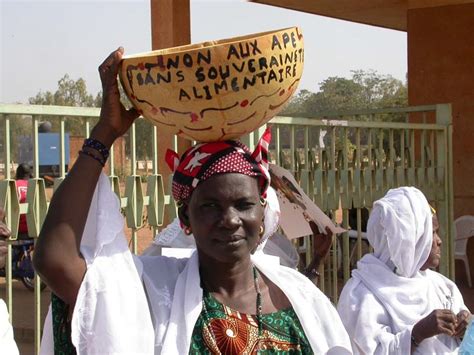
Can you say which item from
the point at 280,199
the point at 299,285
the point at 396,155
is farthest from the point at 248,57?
the point at 396,155

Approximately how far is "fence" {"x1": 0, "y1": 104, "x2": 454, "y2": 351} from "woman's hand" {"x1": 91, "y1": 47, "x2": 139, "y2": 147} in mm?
1535

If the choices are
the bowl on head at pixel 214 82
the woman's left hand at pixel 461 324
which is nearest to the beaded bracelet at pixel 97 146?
the bowl on head at pixel 214 82

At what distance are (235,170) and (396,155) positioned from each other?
5.09m

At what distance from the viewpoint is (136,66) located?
2.06 m

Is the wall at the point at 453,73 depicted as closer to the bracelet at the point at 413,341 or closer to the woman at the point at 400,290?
the woman at the point at 400,290

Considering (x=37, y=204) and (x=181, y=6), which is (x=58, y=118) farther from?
(x=181, y=6)

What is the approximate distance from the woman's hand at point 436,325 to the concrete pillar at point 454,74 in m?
6.96

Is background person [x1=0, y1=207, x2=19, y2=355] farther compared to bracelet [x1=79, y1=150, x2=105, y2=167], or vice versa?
background person [x1=0, y1=207, x2=19, y2=355]

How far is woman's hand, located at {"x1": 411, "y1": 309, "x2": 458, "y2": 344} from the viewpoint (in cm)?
351

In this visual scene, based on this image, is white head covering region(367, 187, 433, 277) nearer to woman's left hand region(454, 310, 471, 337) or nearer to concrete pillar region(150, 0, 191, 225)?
woman's left hand region(454, 310, 471, 337)

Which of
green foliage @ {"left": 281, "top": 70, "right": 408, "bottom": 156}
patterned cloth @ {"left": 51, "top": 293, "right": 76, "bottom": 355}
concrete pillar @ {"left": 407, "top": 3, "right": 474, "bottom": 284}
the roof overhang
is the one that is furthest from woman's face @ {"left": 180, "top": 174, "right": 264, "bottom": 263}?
green foliage @ {"left": 281, "top": 70, "right": 408, "bottom": 156}

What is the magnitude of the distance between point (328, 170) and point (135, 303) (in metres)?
3.82

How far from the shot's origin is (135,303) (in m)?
2.05

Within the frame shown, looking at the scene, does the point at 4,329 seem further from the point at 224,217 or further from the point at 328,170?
the point at 328,170
